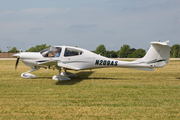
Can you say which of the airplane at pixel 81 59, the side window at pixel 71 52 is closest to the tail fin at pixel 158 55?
the airplane at pixel 81 59

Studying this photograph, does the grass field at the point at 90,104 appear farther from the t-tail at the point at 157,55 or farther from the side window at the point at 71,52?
the side window at the point at 71,52

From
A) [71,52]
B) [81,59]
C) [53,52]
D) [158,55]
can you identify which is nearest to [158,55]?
[158,55]

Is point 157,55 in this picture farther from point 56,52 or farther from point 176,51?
point 176,51

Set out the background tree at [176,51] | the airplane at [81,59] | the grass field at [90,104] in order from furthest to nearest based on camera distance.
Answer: the background tree at [176,51] < the airplane at [81,59] < the grass field at [90,104]

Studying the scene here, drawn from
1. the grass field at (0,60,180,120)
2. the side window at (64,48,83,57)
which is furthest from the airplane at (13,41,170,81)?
the grass field at (0,60,180,120)

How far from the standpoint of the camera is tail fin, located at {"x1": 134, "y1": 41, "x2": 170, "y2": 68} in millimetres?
9703

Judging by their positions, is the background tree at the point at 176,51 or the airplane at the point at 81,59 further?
the background tree at the point at 176,51

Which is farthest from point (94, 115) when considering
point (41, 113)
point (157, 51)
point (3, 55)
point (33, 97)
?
point (3, 55)

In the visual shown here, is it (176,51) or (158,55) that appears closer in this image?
(158,55)

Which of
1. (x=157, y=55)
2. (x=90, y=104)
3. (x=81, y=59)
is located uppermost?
(x=157, y=55)

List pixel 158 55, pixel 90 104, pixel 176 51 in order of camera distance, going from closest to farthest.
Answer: pixel 90 104 < pixel 158 55 < pixel 176 51

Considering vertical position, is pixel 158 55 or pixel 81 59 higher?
pixel 158 55

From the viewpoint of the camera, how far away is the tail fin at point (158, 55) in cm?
970

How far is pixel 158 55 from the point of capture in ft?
32.4
